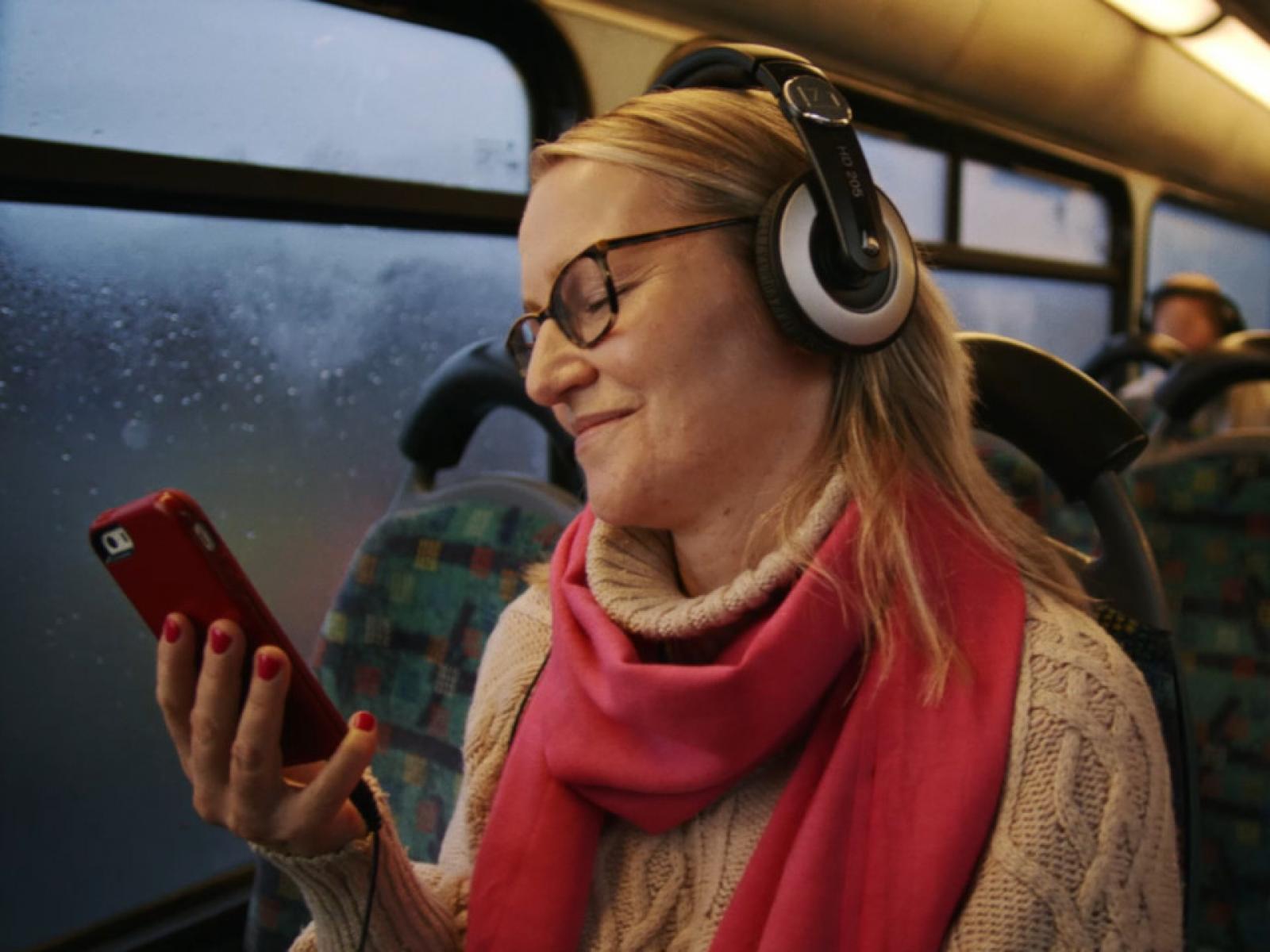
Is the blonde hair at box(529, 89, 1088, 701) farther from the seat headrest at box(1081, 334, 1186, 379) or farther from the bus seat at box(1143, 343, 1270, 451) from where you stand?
the seat headrest at box(1081, 334, 1186, 379)

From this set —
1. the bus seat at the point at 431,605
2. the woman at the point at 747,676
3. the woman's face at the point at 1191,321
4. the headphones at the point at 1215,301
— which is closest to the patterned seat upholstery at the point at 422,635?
the bus seat at the point at 431,605

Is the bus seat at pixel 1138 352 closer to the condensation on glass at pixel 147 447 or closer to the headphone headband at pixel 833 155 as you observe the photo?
the condensation on glass at pixel 147 447

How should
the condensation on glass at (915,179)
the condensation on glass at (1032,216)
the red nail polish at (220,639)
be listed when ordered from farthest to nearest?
1. the condensation on glass at (1032,216)
2. the condensation on glass at (915,179)
3. the red nail polish at (220,639)

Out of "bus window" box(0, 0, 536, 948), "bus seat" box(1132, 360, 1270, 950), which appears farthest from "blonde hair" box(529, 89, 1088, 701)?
"bus window" box(0, 0, 536, 948)

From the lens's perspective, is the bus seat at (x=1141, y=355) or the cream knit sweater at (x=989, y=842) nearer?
the cream knit sweater at (x=989, y=842)

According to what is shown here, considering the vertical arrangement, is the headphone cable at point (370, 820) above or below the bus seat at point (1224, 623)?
below

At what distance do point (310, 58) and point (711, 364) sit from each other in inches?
51.4

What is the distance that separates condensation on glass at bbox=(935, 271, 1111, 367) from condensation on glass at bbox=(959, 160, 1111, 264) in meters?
0.11

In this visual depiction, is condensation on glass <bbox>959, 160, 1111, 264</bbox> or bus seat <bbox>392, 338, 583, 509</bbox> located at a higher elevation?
condensation on glass <bbox>959, 160, 1111, 264</bbox>

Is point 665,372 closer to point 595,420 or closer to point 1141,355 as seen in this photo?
point 595,420

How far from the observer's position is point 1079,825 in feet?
2.40

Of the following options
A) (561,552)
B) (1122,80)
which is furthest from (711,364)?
(1122,80)

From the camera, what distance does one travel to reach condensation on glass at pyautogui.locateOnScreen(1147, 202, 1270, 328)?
4.53 meters

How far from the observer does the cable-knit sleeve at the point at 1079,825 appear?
72 centimetres
